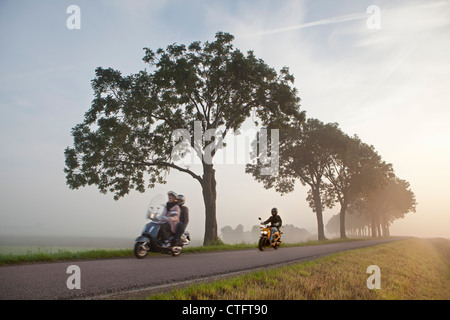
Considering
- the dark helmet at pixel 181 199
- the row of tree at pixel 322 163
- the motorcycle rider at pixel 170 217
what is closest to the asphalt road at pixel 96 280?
the motorcycle rider at pixel 170 217

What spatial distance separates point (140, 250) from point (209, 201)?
10871mm

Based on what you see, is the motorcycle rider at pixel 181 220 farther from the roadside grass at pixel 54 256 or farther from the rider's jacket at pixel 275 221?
the rider's jacket at pixel 275 221

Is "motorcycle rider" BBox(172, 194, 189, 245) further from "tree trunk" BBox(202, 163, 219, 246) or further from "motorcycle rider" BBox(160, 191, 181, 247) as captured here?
"tree trunk" BBox(202, 163, 219, 246)

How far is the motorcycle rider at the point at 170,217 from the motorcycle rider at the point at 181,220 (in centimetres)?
14

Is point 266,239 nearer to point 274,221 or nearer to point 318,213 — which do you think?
point 274,221

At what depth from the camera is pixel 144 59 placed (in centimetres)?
1962

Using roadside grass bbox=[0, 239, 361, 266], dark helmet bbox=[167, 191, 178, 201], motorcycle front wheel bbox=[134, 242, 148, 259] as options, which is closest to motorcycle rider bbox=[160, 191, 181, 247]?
dark helmet bbox=[167, 191, 178, 201]

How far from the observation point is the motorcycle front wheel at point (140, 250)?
8.73m

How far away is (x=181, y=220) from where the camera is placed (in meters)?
9.72

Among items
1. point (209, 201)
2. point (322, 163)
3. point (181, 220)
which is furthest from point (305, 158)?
point (181, 220)

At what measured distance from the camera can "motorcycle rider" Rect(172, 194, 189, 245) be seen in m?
9.57

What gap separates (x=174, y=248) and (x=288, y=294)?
225 inches

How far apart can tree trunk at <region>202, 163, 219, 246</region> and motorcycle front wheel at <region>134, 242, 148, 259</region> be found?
1003cm
